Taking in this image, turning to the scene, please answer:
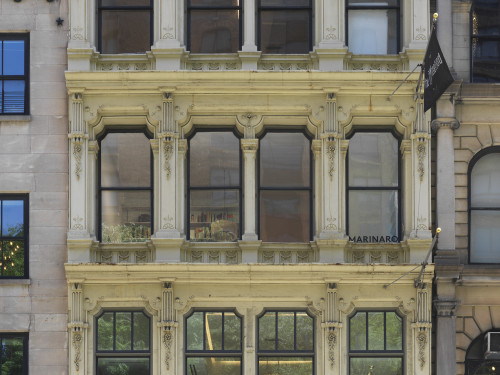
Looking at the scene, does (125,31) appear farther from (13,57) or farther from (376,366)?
(376,366)

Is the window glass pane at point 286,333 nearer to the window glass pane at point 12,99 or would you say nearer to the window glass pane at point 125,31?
the window glass pane at point 125,31

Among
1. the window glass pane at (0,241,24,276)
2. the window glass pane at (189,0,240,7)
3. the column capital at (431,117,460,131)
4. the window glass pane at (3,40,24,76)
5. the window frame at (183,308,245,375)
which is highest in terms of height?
the window glass pane at (189,0,240,7)

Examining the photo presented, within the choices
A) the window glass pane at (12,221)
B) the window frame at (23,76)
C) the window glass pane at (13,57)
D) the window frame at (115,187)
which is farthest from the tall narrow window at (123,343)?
the window glass pane at (13,57)

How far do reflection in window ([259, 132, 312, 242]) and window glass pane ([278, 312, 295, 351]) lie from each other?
1724 mm

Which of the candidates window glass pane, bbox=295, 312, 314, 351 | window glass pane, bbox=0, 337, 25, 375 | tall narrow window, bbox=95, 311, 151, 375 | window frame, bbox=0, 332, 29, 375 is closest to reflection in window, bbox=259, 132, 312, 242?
window glass pane, bbox=295, 312, 314, 351

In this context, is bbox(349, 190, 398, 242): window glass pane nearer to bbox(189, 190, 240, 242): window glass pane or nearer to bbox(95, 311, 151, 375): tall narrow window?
bbox(189, 190, 240, 242): window glass pane

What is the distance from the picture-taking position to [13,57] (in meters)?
21.9

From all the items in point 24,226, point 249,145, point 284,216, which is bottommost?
point 24,226

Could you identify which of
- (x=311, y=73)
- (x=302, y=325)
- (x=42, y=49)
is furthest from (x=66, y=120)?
(x=302, y=325)

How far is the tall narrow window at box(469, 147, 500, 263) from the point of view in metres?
21.6

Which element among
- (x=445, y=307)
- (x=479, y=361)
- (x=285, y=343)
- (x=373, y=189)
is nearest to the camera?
(x=445, y=307)

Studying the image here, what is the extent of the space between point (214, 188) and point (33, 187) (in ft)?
12.7

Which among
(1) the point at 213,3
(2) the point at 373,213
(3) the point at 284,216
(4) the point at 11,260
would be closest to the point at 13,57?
(4) the point at 11,260

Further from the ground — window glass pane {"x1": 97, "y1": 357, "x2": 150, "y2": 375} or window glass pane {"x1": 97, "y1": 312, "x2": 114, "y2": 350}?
window glass pane {"x1": 97, "y1": 312, "x2": 114, "y2": 350}
